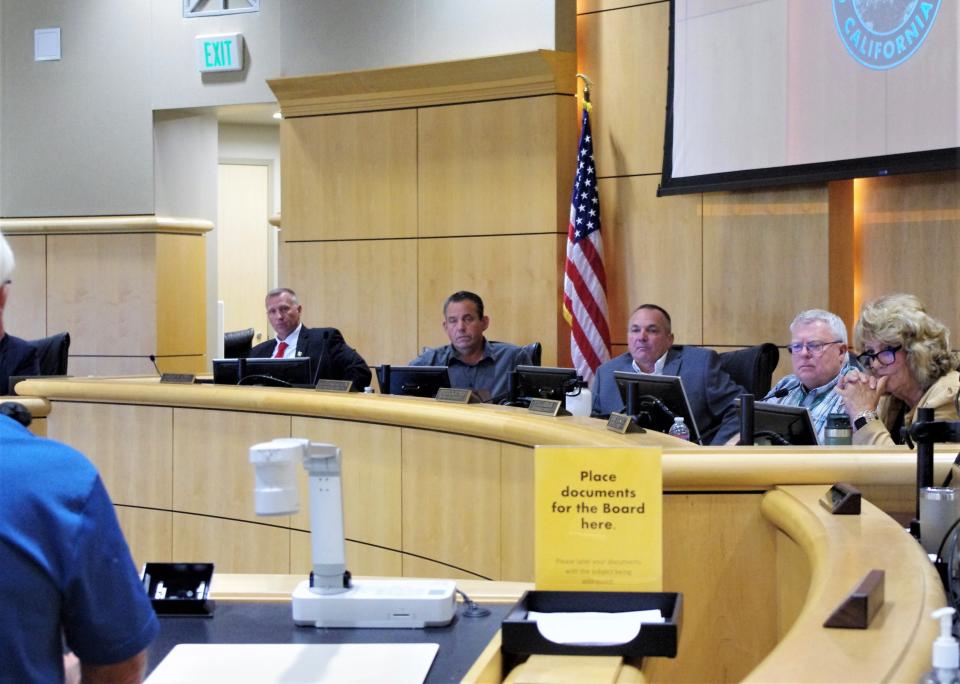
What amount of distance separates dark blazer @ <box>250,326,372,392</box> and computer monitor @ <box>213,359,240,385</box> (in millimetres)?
1032

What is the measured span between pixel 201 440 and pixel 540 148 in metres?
3.28

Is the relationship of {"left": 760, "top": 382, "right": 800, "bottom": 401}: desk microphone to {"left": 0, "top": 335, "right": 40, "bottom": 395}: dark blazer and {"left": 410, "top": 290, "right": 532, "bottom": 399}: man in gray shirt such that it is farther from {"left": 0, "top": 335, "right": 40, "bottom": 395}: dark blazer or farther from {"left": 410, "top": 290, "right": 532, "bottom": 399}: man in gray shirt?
{"left": 0, "top": 335, "right": 40, "bottom": 395}: dark blazer

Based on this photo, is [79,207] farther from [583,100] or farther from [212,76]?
[583,100]

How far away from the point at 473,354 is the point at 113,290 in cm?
408

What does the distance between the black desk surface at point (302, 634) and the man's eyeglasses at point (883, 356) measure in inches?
88.9

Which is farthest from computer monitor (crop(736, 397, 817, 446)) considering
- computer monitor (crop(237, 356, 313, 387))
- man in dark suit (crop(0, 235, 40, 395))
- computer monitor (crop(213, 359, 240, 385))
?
man in dark suit (crop(0, 235, 40, 395))

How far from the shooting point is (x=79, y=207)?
9070mm

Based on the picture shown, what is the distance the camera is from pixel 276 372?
5.29 m

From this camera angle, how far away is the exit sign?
8.52 metres

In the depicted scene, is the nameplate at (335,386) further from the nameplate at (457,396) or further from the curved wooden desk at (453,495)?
the nameplate at (457,396)

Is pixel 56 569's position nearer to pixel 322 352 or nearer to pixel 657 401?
pixel 657 401

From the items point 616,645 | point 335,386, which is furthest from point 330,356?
point 616,645

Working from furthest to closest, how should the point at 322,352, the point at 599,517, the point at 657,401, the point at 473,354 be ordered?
the point at 322,352 < the point at 473,354 < the point at 657,401 < the point at 599,517

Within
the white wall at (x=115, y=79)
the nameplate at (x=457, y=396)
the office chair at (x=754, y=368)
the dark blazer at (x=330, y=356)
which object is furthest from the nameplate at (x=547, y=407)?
the white wall at (x=115, y=79)
